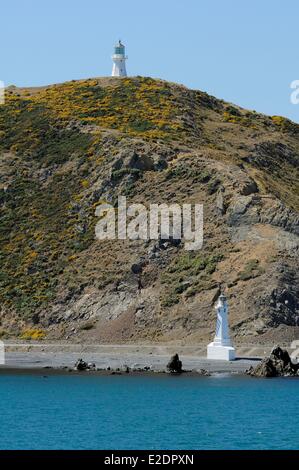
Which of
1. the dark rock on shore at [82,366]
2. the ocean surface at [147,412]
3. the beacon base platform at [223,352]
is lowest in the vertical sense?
the ocean surface at [147,412]

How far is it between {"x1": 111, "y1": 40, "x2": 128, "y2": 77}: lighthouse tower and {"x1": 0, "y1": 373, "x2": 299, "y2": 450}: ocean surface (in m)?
64.9

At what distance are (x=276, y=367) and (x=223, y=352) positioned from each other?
19.7ft

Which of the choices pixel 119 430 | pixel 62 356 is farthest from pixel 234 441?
pixel 62 356

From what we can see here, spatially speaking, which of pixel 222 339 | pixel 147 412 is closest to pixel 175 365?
pixel 222 339

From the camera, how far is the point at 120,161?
124 metres

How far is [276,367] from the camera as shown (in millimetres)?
87188

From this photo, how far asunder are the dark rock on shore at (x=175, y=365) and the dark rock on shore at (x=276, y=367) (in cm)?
445

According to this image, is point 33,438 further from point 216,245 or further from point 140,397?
point 216,245

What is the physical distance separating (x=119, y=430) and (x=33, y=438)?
4.78 metres

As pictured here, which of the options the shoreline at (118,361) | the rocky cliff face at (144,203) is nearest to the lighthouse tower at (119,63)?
the rocky cliff face at (144,203)

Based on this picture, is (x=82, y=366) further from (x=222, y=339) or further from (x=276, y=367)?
(x=276, y=367)

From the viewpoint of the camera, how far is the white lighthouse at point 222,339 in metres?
91.6

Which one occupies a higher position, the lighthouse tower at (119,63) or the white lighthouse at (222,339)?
the lighthouse tower at (119,63)

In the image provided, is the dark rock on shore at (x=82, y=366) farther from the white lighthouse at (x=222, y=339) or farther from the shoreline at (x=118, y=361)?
the white lighthouse at (x=222, y=339)
